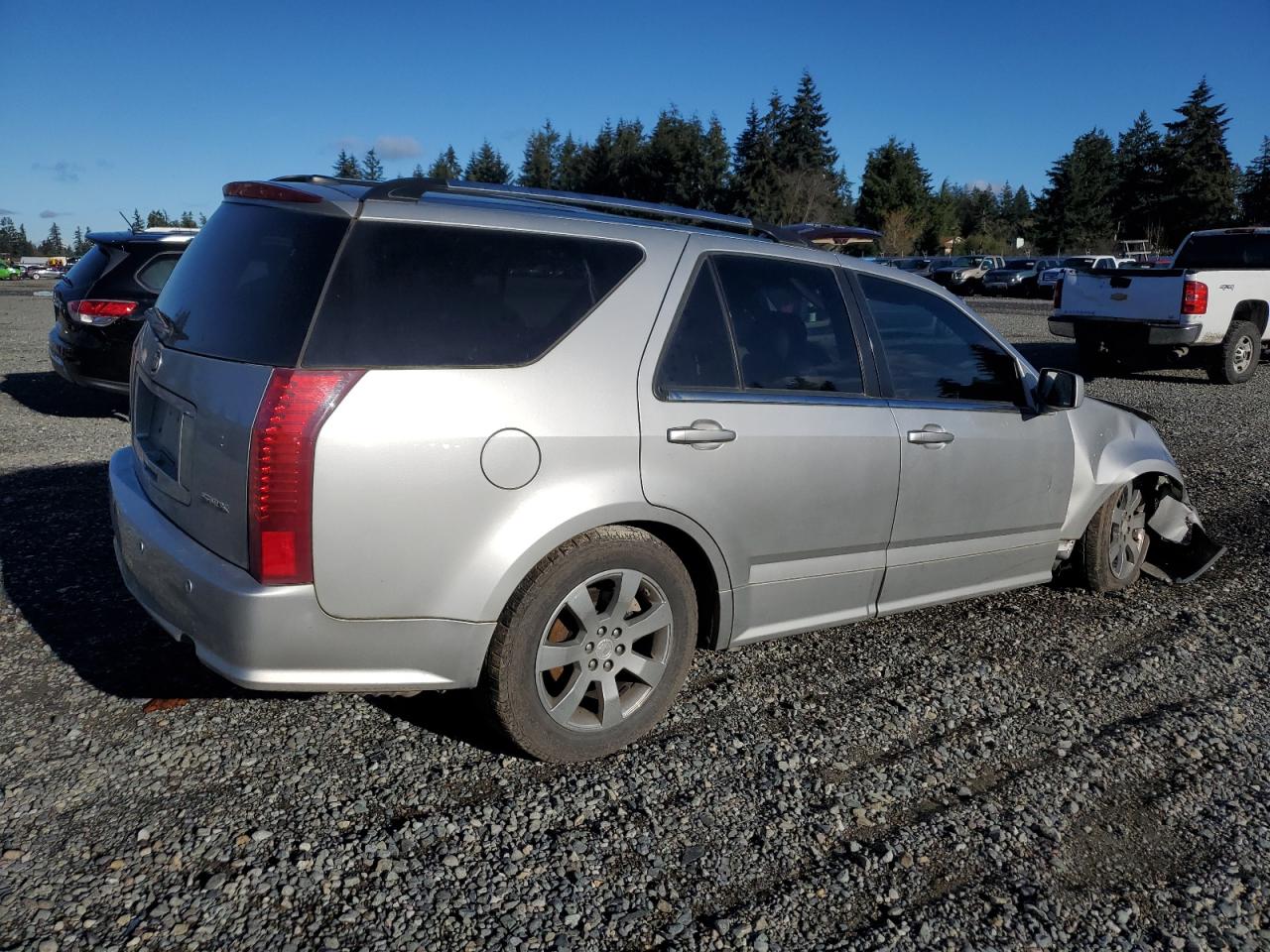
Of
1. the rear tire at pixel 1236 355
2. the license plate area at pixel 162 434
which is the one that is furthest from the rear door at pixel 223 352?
the rear tire at pixel 1236 355

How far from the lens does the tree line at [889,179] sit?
67000 millimetres

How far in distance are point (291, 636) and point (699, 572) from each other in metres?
1.41

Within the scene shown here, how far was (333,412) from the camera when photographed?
8.86ft

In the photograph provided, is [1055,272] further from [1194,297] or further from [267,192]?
[267,192]

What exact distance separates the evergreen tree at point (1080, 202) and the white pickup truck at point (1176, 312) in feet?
250

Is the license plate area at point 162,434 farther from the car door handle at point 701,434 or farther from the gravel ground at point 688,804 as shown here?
the car door handle at point 701,434

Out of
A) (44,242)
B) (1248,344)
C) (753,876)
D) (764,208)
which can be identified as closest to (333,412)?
(753,876)

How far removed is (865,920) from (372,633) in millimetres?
1541

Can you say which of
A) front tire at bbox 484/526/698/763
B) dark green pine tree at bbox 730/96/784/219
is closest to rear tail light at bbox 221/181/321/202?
front tire at bbox 484/526/698/763

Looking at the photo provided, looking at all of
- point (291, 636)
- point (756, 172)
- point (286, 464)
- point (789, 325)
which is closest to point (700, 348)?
point (789, 325)

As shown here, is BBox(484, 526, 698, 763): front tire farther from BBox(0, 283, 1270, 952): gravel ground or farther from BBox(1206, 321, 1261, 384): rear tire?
BBox(1206, 321, 1261, 384): rear tire

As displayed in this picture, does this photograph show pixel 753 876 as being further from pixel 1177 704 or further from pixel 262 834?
pixel 1177 704

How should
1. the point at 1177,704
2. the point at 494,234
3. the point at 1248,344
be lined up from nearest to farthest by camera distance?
the point at 494,234
the point at 1177,704
the point at 1248,344

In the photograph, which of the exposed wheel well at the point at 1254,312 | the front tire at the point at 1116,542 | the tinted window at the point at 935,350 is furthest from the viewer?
the exposed wheel well at the point at 1254,312
